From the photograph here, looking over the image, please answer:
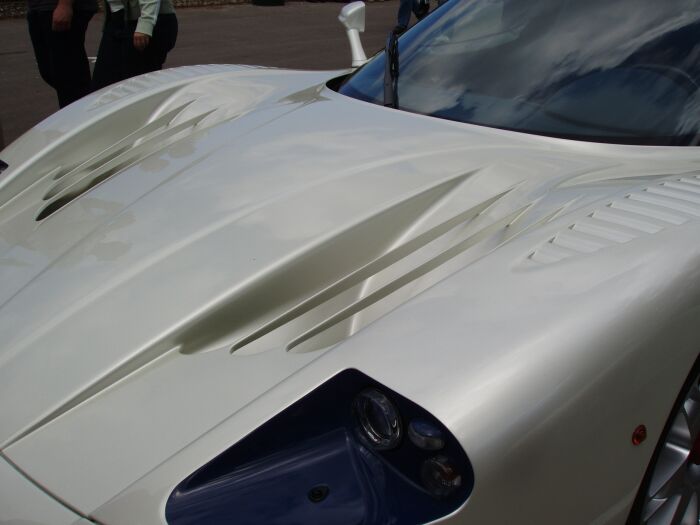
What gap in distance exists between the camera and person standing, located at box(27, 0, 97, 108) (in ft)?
16.2

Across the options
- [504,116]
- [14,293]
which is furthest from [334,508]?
[504,116]

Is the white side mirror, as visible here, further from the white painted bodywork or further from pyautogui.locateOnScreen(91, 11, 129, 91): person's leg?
pyautogui.locateOnScreen(91, 11, 129, 91): person's leg

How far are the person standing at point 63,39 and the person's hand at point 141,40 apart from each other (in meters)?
0.61

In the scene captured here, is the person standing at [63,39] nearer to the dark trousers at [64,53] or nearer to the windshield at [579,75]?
the dark trousers at [64,53]

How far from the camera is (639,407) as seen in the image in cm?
144

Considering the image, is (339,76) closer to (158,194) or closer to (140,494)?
(158,194)

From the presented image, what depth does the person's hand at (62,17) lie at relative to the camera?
4.87m

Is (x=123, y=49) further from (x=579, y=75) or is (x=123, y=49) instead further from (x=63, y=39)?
(x=579, y=75)

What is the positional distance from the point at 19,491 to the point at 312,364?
552 mm

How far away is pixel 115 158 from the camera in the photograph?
8.48 feet

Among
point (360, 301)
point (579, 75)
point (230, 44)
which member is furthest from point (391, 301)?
point (230, 44)

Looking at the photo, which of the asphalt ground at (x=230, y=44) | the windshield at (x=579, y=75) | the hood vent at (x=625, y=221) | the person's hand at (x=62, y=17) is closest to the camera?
the hood vent at (x=625, y=221)

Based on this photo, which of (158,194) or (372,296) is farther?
(158,194)

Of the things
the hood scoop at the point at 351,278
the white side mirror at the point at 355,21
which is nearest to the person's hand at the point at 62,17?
the white side mirror at the point at 355,21
